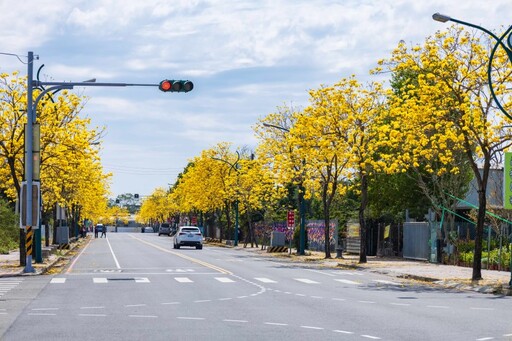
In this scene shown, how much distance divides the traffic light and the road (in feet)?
19.2

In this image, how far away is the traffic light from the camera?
26.5 meters

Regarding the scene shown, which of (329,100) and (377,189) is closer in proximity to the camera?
(329,100)

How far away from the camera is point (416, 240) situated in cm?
4622

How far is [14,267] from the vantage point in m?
34.2

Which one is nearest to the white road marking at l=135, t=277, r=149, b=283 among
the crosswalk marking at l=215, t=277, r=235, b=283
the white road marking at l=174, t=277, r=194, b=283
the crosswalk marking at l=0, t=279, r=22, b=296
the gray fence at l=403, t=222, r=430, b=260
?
the white road marking at l=174, t=277, r=194, b=283

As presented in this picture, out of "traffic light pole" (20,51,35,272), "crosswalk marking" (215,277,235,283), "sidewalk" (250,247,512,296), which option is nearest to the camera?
"sidewalk" (250,247,512,296)

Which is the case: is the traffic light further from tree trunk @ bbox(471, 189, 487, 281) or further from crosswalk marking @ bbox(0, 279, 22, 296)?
tree trunk @ bbox(471, 189, 487, 281)

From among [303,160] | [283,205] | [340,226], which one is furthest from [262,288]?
[283,205]

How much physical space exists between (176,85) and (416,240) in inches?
918

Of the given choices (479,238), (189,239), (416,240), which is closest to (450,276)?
(479,238)

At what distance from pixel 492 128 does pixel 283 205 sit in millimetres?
63080

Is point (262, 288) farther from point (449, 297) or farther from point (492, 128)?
point (492, 128)

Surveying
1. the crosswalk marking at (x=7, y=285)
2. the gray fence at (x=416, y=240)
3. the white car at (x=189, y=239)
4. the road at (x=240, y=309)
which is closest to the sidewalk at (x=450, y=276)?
the road at (x=240, y=309)

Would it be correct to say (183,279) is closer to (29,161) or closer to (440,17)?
(29,161)
